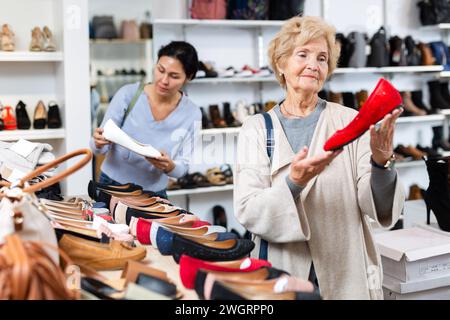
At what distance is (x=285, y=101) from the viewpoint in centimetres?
198

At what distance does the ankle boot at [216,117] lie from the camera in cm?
500

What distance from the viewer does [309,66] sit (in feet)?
6.21

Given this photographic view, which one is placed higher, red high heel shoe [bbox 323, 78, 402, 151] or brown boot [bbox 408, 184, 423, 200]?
red high heel shoe [bbox 323, 78, 402, 151]

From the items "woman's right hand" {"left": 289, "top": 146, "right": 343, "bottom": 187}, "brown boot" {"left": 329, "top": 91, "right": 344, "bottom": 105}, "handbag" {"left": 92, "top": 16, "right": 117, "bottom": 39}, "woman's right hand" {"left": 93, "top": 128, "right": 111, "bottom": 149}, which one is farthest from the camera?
"brown boot" {"left": 329, "top": 91, "right": 344, "bottom": 105}

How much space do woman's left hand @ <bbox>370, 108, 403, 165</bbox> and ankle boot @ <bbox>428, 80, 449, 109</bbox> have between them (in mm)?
4505

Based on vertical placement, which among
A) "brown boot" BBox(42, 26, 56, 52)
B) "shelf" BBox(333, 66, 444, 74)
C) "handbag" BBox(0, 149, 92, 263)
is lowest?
"handbag" BBox(0, 149, 92, 263)

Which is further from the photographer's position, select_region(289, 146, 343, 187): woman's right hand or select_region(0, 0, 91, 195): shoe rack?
select_region(0, 0, 91, 195): shoe rack

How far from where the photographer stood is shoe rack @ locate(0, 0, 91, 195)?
4.27 metres

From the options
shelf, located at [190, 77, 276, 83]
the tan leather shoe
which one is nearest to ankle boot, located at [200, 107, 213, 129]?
shelf, located at [190, 77, 276, 83]

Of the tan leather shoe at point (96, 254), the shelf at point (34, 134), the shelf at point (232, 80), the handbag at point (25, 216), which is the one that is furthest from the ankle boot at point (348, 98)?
the handbag at point (25, 216)

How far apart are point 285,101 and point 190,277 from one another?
87 centimetres

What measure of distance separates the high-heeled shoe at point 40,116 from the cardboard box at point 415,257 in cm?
272

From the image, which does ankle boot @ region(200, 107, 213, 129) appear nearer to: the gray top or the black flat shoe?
the gray top

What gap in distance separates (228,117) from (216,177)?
0.53 meters
